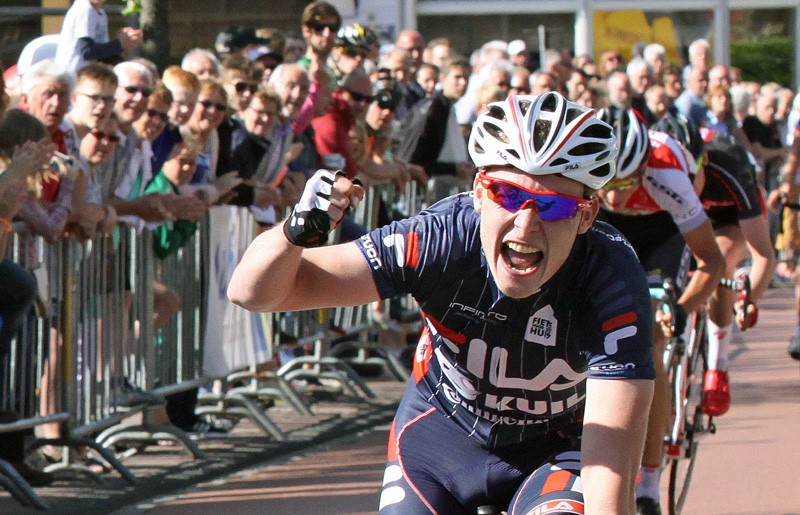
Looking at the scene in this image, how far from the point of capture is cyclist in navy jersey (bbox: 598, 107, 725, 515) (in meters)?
6.85

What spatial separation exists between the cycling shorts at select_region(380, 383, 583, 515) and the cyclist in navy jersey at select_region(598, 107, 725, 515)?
8.30 feet

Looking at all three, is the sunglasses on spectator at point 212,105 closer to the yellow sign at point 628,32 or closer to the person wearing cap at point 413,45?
the person wearing cap at point 413,45

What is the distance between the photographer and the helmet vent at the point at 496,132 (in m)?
3.97

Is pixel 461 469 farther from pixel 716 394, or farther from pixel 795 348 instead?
pixel 795 348

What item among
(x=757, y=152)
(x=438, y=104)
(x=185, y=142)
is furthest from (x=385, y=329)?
(x=757, y=152)

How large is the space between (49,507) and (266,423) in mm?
2433

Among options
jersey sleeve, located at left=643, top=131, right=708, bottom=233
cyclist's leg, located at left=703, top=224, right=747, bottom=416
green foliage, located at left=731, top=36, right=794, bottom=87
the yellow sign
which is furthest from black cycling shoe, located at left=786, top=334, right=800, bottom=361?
green foliage, located at left=731, top=36, right=794, bottom=87

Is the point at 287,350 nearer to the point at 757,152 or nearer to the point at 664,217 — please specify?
the point at 664,217

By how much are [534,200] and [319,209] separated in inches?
22.9

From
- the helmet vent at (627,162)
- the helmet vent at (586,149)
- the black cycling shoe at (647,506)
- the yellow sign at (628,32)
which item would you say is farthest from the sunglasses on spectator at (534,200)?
the yellow sign at (628,32)

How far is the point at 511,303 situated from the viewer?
13.4 feet

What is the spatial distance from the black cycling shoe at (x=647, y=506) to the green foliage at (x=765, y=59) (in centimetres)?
2407

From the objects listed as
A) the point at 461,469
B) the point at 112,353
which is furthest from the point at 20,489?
→ the point at 461,469

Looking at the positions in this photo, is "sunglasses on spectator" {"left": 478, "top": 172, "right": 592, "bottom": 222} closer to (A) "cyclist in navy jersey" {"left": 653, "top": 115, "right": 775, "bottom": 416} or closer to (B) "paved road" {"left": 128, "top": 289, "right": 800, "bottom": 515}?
(B) "paved road" {"left": 128, "top": 289, "right": 800, "bottom": 515}
